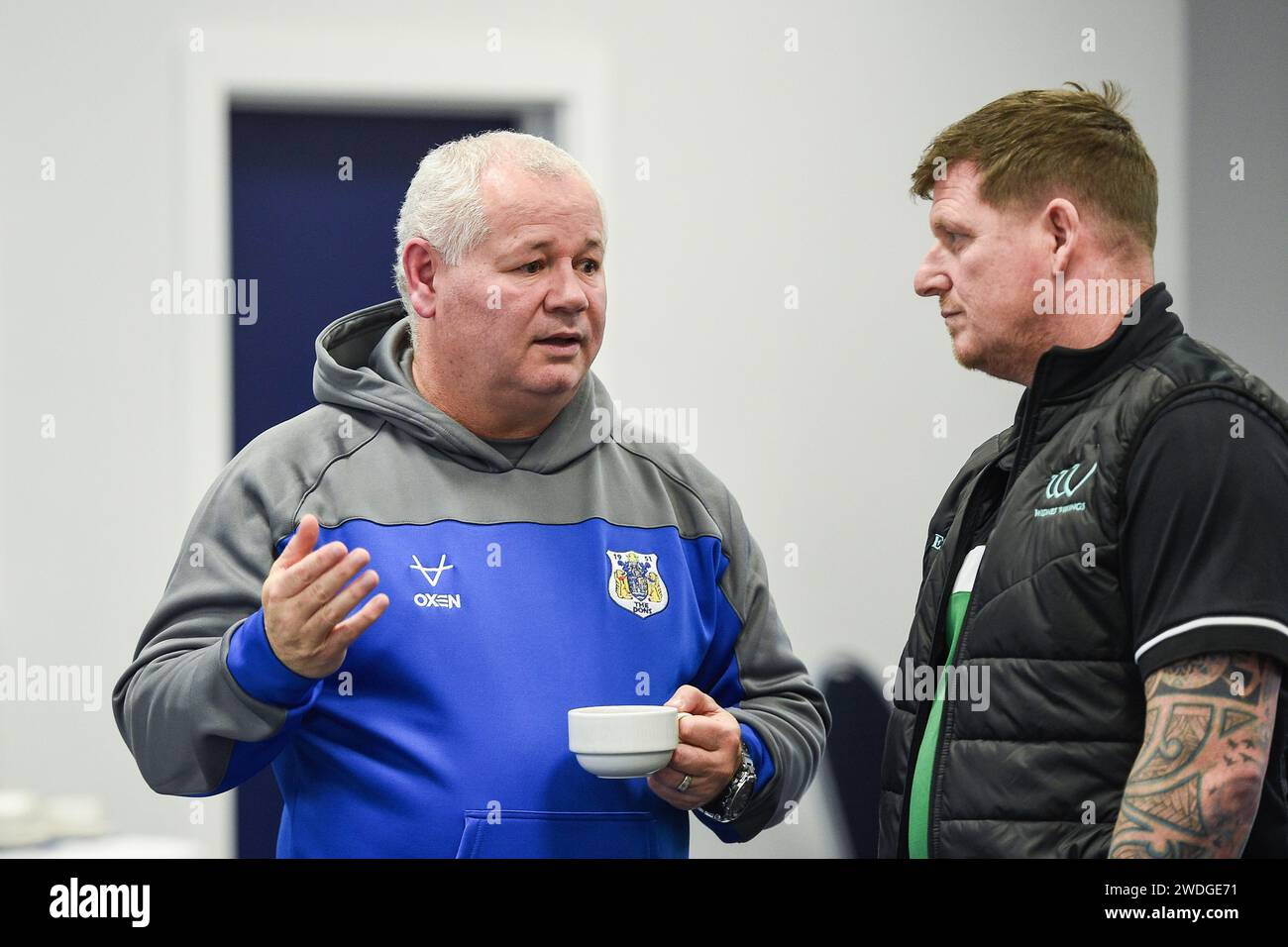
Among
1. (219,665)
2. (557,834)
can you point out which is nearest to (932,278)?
(557,834)

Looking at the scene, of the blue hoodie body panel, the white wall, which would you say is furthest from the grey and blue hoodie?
the white wall

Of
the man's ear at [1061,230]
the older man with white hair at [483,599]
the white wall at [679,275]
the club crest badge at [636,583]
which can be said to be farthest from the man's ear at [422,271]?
the white wall at [679,275]

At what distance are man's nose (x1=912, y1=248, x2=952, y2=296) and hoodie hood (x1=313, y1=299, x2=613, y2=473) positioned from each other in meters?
0.45

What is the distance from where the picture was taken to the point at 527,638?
1.75 m

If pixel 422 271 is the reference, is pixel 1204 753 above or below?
below

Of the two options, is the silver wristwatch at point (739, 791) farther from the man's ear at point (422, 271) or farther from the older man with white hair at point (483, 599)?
the man's ear at point (422, 271)

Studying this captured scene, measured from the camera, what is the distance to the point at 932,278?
71.6 inches

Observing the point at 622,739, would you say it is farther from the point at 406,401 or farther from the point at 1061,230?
the point at 1061,230

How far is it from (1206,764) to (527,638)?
2.58ft

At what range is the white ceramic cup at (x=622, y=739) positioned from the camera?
5.08 feet

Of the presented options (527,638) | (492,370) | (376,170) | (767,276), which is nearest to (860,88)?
(767,276)

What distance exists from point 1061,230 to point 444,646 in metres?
0.90

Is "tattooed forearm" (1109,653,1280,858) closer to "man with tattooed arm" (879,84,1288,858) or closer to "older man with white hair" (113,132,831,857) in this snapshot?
"man with tattooed arm" (879,84,1288,858)
